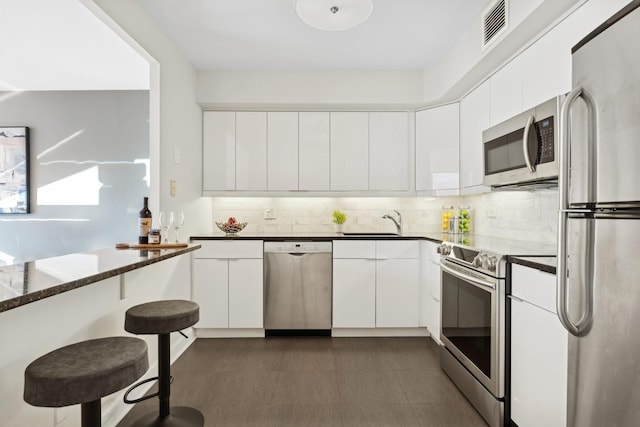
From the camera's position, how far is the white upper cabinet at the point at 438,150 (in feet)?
11.7

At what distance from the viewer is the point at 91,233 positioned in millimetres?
4078

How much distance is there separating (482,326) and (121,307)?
6.89 feet

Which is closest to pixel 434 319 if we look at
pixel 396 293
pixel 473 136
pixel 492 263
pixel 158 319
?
pixel 396 293

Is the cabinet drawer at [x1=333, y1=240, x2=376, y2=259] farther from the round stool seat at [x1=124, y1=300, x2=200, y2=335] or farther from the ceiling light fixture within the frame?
the ceiling light fixture

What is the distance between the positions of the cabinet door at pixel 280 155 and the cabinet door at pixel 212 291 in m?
0.99

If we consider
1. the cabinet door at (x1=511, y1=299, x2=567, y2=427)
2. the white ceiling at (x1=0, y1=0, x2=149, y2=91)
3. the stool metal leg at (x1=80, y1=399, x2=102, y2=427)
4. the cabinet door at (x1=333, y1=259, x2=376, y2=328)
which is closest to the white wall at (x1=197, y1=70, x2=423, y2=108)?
the white ceiling at (x1=0, y1=0, x2=149, y2=91)

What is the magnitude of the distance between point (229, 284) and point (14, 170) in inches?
108

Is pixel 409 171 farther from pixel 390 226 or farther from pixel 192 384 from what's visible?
pixel 192 384

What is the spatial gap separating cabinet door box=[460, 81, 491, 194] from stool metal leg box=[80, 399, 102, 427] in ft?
9.52

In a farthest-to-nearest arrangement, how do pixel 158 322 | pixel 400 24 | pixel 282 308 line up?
pixel 282 308 → pixel 400 24 → pixel 158 322

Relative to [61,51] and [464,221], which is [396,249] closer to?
[464,221]

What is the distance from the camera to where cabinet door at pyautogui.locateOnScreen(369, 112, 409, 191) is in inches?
153

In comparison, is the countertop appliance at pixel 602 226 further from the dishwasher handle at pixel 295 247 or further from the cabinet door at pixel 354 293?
the dishwasher handle at pixel 295 247

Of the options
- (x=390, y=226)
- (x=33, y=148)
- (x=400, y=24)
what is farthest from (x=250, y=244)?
(x=33, y=148)
